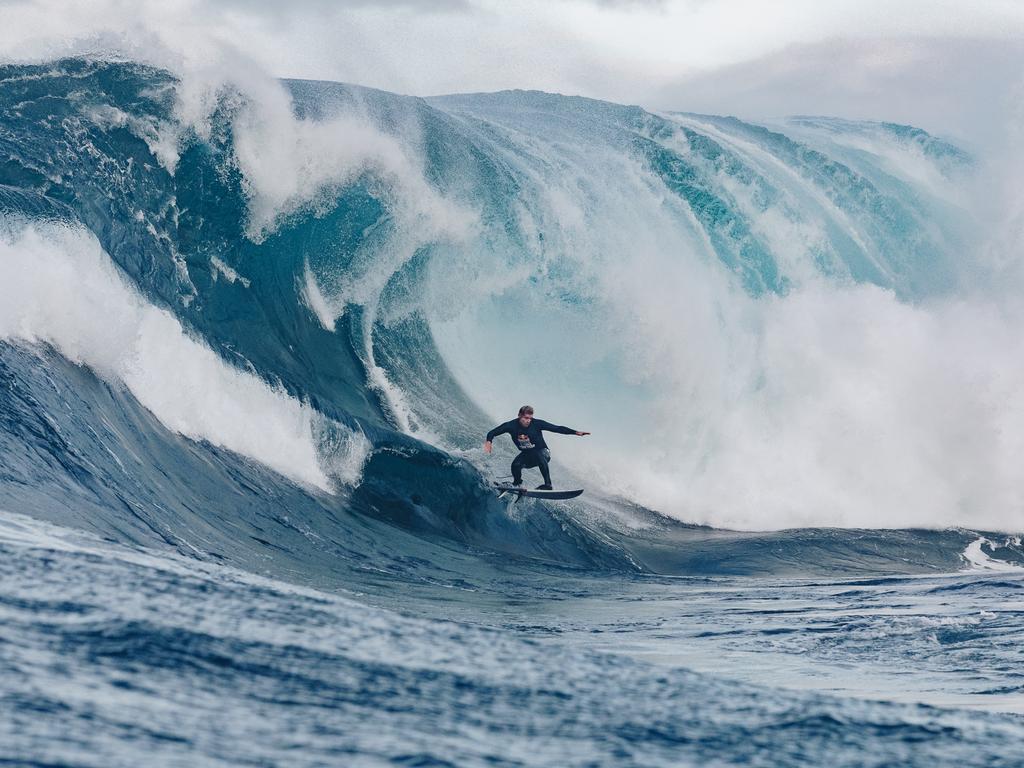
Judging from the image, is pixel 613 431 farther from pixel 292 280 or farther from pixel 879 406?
pixel 292 280

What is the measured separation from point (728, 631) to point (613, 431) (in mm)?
8395

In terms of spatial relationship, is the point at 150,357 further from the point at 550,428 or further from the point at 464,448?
the point at 464,448

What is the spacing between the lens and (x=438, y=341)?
16156 millimetres

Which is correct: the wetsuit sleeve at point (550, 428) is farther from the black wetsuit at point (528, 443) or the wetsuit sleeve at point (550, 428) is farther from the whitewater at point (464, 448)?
the whitewater at point (464, 448)

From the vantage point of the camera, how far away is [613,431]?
1628 cm

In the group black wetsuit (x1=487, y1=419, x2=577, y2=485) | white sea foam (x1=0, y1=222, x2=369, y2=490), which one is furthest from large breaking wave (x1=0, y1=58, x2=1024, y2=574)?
black wetsuit (x1=487, y1=419, x2=577, y2=485)

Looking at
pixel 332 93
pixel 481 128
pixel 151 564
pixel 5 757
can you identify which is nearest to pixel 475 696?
pixel 5 757

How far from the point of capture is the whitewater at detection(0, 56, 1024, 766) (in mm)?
3746

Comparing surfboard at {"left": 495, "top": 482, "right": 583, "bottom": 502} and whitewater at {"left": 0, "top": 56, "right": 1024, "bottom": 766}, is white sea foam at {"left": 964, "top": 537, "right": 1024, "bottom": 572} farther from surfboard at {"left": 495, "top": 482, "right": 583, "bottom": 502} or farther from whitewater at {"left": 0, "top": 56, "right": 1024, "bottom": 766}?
surfboard at {"left": 495, "top": 482, "right": 583, "bottom": 502}

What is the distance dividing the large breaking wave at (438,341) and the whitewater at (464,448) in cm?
5

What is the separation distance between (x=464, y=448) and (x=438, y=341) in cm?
289

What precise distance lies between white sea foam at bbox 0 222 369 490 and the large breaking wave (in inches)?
1.2

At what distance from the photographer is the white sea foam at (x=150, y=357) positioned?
949 centimetres

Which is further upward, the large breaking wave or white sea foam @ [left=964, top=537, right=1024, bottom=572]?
the large breaking wave
